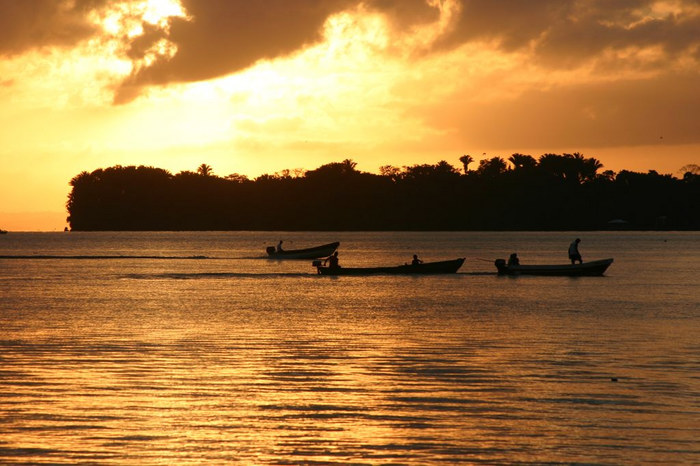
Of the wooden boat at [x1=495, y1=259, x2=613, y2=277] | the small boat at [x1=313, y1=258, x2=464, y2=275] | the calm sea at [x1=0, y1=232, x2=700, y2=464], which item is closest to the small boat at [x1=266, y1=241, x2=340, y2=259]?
the small boat at [x1=313, y1=258, x2=464, y2=275]

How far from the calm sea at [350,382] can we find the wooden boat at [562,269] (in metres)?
18.6

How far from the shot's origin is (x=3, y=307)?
48.9 m

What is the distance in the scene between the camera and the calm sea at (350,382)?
1769cm

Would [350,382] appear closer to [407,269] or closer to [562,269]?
[562,269]

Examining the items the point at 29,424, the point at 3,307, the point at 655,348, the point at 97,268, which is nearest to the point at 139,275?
the point at 97,268

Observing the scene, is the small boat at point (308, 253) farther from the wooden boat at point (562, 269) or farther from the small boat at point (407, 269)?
the wooden boat at point (562, 269)

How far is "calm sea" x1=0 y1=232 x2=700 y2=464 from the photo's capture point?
17688 mm

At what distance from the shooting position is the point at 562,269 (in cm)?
7031

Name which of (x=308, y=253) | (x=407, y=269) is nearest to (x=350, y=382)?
(x=407, y=269)

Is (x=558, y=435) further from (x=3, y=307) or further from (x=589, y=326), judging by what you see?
(x=3, y=307)

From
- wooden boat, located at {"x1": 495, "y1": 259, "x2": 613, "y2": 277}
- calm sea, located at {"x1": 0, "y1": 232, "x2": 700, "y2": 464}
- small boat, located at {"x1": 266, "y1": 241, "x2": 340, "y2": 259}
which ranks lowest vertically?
calm sea, located at {"x1": 0, "y1": 232, "x2": 700, "y2": 464}

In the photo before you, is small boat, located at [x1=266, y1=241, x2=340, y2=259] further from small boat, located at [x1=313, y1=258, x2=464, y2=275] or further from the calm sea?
the calm sea

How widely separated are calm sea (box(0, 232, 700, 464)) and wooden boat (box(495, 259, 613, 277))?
18.6 metres

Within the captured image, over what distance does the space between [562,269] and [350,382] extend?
158ft
